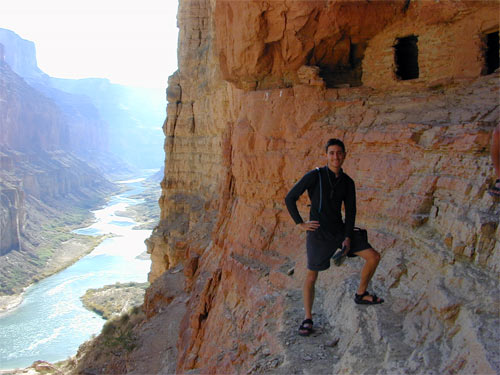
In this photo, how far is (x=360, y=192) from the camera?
6.22 meters

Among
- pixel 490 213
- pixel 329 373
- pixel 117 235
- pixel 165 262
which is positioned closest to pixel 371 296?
pixel 329 373

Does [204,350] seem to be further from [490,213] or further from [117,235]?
[117,235]

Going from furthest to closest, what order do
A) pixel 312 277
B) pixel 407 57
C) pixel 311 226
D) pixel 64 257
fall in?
pixel 64 257
pixel 407 57
pixel 312 277
pixel 311 226

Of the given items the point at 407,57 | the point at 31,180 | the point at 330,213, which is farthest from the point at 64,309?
the point at 31,180

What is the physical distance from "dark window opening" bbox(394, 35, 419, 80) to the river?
23631 mm

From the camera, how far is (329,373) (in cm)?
400

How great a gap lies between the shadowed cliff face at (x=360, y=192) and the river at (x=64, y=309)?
17822mm

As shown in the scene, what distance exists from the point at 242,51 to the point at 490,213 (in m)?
5.47

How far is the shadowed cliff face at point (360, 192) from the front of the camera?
3896 mm

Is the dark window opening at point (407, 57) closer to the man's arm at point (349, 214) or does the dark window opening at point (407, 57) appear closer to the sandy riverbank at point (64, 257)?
the man's arm at point (349, 214)

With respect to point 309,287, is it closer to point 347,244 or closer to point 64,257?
point 347,244

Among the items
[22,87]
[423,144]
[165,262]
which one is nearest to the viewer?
[423,144]

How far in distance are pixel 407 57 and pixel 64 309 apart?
30764 millimetres

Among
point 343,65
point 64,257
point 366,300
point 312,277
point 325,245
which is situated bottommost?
point 64,257
